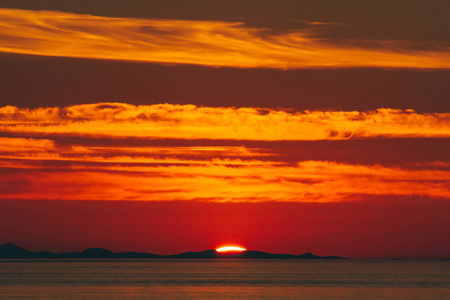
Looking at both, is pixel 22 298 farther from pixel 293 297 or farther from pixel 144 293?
pixel 293 297

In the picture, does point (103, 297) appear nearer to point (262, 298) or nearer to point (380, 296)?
point (262, 298)

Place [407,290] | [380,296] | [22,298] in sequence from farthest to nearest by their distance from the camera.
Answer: [407,290]
[380,296]
[22,298]

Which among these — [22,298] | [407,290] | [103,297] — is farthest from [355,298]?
[22,298]

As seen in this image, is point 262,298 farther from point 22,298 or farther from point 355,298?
point 22,298

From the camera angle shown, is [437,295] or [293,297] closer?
[293,297]

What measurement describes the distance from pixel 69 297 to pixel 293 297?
30.0m

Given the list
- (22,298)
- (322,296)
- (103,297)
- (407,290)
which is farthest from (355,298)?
(22,298)

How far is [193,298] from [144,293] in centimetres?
1288

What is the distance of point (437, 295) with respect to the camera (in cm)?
12181

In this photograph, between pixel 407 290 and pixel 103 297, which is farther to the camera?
pixel 407 290

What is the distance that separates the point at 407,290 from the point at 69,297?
5510 cm

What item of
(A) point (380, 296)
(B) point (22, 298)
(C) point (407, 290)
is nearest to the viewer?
(B) point (22, 298)

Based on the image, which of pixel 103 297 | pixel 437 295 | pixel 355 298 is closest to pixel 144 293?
pixel 103 297

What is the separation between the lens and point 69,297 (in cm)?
11031
